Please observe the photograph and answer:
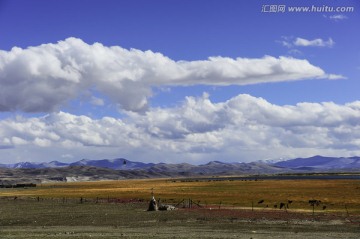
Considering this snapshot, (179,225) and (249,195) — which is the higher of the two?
(179,225)

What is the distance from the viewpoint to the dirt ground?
3909 centimetres

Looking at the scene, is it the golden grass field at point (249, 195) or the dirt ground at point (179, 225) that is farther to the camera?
the golden grass field at point (249, 195)

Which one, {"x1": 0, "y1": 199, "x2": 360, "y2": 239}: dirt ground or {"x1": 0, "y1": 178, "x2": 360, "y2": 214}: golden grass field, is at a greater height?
{"x1": 0, "y1": 199, "x2": 360, "y2": 239}: dirt ground

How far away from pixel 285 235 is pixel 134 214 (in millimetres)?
25045

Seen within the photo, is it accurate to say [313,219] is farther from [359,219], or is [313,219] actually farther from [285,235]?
[285,235]

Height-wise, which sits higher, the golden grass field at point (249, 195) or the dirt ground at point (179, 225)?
the dirt ground at point (179, 225)

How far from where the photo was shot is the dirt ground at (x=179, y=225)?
128 feet

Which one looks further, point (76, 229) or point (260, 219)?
point (260, 219)

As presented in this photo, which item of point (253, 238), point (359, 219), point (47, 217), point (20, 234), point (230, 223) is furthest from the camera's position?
point (47, 217)

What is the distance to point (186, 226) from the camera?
150ft

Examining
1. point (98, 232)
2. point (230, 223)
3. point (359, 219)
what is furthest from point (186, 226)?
point (359, 219)

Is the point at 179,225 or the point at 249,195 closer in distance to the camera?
the point at 179,225

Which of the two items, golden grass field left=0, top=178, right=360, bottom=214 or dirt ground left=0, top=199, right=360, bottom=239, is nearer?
dirt ground left=0, top=199, right=360, bottom=239

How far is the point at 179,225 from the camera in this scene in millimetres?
46688
